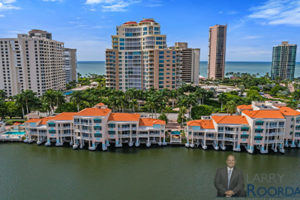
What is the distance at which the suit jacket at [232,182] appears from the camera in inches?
405

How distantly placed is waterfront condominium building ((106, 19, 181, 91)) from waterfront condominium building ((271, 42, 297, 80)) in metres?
134

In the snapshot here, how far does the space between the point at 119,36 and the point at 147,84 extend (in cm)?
2786

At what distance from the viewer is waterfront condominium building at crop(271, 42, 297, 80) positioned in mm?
187625

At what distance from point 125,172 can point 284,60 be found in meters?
197

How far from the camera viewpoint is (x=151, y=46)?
344ft

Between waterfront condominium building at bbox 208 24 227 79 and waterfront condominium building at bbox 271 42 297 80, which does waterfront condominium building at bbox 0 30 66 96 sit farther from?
waterfront condominium building at bbox 271 42 297 80

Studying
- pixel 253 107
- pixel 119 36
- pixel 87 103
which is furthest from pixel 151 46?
pixel 253 107

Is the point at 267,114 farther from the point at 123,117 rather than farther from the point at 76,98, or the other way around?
the point at 76,98

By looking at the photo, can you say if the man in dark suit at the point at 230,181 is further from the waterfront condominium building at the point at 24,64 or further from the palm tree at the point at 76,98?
the waterfront condominium building at the point at 24,64

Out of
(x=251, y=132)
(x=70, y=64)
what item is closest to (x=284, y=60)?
(x=251, y=132)

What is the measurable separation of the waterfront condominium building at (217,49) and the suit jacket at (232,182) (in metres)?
189

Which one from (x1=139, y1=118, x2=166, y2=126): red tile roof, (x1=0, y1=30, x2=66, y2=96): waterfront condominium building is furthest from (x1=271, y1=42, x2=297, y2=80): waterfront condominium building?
(x1=0, y1=30, x2=66, y2=96): waterfront condominium building

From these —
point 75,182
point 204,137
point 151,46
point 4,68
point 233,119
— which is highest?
point 151,46

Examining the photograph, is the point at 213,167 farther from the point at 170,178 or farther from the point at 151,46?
the point at 151,46
